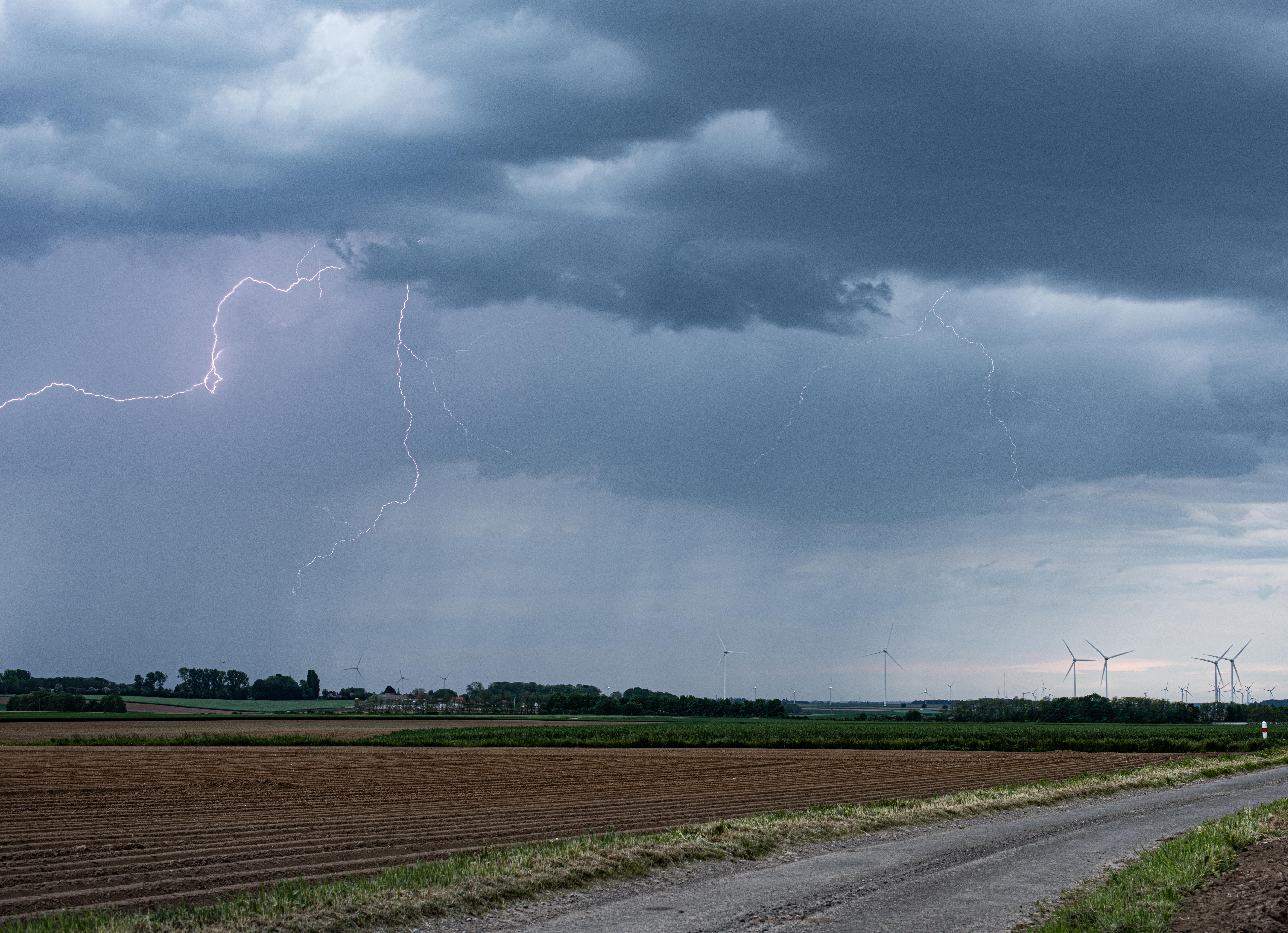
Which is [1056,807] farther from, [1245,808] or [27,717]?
[27,717]

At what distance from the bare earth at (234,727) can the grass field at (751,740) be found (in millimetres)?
5275

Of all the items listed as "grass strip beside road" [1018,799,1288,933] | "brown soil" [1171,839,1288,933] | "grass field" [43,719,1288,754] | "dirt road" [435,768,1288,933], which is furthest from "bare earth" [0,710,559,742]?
"brown soil" [1171,839,1288,933]

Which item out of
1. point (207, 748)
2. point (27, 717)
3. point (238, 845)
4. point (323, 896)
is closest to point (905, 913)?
point (323, 896)

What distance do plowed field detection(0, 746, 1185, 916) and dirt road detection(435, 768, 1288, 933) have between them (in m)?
5.64

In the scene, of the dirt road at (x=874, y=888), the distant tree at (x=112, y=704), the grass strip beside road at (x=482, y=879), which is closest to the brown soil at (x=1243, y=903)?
the grass strip beside road at (x=482, y=879)

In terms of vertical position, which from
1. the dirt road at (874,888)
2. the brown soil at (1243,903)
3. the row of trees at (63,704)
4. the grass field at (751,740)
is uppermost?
the brown soil at (1243,903)

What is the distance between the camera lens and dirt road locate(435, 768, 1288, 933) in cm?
1363

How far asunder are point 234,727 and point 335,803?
99.5m

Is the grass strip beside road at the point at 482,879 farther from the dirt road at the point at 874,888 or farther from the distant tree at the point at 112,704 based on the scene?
the distant tree at the point at 112,704

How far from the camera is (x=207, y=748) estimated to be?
78.6m

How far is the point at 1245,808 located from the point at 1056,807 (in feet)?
16.5

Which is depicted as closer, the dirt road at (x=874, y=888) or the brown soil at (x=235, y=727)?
the dirt road at (x=874, y=888)

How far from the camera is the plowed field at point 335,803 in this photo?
61.4 feet

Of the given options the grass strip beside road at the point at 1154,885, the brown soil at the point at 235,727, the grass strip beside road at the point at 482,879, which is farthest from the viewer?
the brown soil at the point at 235,727
